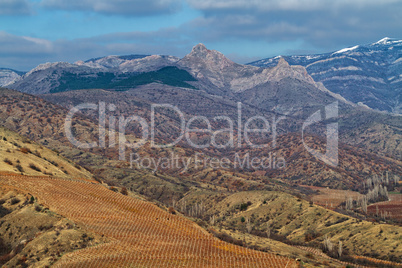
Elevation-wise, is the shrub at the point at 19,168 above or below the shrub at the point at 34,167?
above

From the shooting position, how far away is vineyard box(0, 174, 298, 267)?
46.6 metres

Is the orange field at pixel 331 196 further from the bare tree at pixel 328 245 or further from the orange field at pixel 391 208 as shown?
the bare tree at pixel 328 245

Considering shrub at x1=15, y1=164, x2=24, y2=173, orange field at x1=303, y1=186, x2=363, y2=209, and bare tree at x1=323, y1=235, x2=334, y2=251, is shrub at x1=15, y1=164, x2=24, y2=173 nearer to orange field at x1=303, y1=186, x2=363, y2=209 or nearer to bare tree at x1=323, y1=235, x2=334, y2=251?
bare tree at x1=323, y1=235, x2=334, y2=251

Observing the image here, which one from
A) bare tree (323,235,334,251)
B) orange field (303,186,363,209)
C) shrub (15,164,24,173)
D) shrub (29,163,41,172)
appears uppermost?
shrub (15,164,24,173)

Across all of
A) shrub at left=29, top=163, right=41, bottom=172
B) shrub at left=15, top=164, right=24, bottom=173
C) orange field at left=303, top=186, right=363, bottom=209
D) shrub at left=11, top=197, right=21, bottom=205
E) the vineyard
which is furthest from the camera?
orange field at left=303, top=186, right=363, bottom=209

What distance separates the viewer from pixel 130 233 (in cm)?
5516

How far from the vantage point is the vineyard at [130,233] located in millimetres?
46562

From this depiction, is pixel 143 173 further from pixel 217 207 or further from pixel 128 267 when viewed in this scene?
pixel 128 267

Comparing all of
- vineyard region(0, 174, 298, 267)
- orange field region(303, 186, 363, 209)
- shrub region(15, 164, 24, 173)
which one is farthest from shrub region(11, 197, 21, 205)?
orange field region(303, 186, 363, 209)

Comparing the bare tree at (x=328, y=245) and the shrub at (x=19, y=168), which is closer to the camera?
the shrub at (x=19, y=168)

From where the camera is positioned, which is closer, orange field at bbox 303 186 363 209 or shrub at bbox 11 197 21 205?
shrub at bbox 11 197 21 205

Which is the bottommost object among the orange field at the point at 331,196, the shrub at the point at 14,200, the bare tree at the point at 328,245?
the orange field at the point at 331,196

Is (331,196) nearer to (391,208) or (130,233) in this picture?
(391,208)

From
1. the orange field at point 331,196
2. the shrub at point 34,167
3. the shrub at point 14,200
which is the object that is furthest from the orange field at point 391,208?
the shrub at point 14,200
